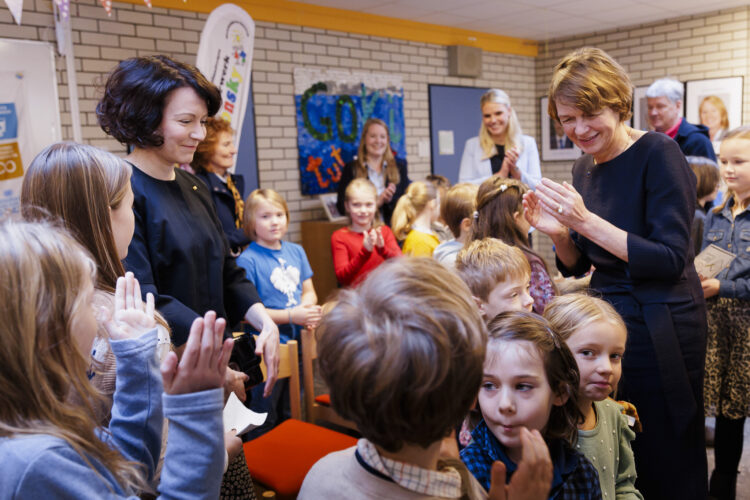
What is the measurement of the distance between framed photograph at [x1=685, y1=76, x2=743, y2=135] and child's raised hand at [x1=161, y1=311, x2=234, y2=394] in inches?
286

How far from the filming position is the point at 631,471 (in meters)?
1.54

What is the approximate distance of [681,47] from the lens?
742 centimetres

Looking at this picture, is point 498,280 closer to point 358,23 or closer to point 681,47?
point 358,23

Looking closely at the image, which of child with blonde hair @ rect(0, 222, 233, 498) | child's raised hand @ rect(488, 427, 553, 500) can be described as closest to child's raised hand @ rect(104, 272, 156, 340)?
child with blonde hair @ rect(0, 222, 233, 498)

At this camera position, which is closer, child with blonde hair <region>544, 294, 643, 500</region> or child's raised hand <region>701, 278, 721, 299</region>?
child with blonde hair <region>544, 294, 643, 500</region>

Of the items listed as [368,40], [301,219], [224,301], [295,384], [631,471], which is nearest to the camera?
[631,471]

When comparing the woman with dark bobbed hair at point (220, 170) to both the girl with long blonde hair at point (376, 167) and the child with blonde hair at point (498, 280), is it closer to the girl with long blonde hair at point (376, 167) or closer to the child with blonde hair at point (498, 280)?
the girl with long blonde hair at point (376, 167)

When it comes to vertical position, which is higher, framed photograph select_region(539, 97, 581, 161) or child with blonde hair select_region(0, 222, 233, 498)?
framed photograph select_region(539, 97, 581, 161)

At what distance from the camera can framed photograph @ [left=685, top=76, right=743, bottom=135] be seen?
684 centimetres

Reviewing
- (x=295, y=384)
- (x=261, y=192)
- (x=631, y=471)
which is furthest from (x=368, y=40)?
(x=631, y=471)

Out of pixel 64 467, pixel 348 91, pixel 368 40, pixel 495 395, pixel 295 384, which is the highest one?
pixel 368 40

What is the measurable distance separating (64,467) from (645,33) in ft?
27.7

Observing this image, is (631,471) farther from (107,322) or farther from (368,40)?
(368,40)

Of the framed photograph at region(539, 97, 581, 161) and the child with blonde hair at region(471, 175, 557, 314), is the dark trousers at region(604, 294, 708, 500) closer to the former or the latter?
the child with blonde hair at region(471, 175, 557, 314)
